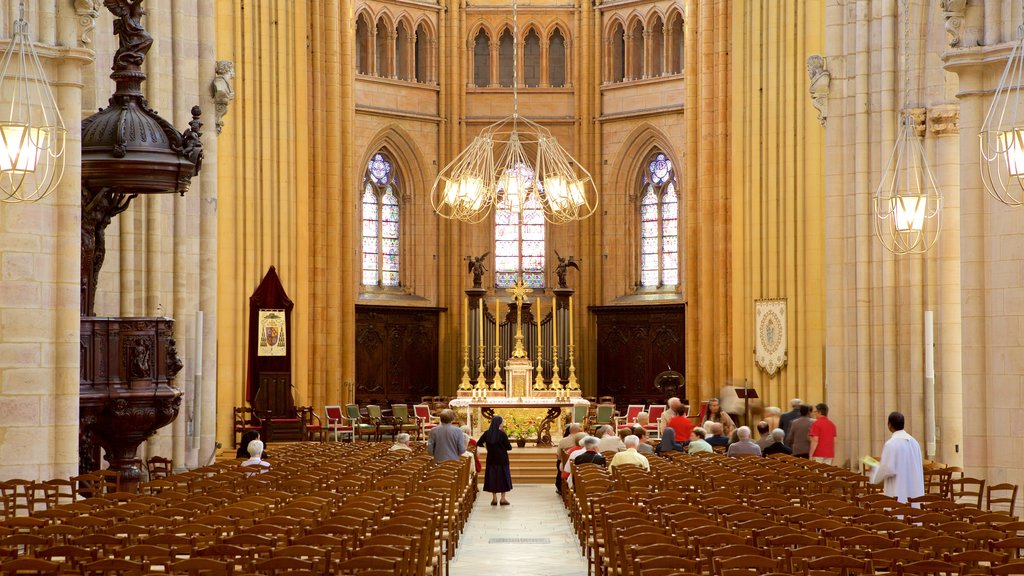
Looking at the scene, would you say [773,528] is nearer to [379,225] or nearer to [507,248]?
[379,225]

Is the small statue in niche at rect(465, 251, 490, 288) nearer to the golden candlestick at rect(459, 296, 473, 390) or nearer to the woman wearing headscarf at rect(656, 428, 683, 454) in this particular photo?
the golden candlestick at rect(459, 296, 473, 390)

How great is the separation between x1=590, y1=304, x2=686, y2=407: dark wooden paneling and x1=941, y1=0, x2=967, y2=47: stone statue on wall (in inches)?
823

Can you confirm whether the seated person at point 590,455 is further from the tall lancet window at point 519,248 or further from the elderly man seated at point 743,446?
the tall lancet window at point 519,248

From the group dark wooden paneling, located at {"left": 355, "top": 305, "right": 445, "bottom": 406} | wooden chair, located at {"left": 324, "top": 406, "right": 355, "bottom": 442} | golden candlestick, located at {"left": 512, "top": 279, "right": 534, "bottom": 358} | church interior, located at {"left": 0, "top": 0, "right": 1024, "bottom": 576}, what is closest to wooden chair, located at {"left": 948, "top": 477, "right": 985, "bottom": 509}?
church interior, located at {"left": 0, "top": 0, "right": 1024, "bottom": 576}

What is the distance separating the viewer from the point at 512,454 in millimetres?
28047

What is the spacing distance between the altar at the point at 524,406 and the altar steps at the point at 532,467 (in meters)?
2.30

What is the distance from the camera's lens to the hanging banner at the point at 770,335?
29047 millimetres

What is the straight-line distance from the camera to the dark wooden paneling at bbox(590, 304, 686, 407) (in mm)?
37188

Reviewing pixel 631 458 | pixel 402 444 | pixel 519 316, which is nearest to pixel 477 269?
pixel 519 316

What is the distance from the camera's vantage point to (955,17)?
16.4 metres

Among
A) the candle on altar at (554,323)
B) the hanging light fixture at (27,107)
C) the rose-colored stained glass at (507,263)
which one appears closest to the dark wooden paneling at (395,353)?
the rose-colored stained glass at (507,263)

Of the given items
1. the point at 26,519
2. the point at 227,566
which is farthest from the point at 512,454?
the point at 227,566

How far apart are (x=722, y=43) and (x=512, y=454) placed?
11.4 meters

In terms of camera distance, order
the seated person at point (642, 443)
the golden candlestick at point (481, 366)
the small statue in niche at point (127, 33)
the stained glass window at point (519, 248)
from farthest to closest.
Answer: the stained glass window at point (519, 248), the golden candlestick at point (481, 366), the seated person at point (642, 443), the small statue in niche at point (127, 33)
